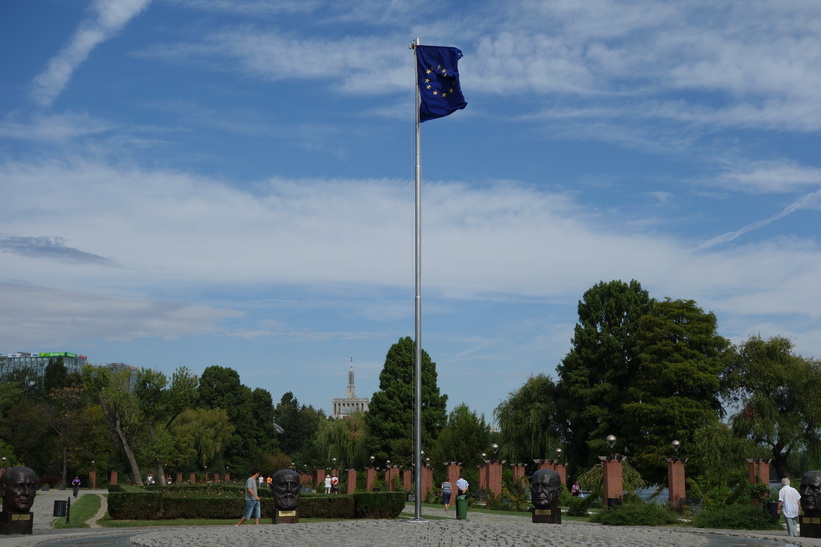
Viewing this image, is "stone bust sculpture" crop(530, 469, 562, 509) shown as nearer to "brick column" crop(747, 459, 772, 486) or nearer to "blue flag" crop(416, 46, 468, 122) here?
"blue flag" crop(416, 46, 468, 122)

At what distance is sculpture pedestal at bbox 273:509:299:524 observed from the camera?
2295 cm

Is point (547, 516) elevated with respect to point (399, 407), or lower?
lower

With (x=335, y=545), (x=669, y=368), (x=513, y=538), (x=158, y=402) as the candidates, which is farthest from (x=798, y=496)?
(x=158, y=402)

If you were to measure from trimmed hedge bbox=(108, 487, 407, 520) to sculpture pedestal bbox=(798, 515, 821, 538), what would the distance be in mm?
14211

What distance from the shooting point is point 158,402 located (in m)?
54.9

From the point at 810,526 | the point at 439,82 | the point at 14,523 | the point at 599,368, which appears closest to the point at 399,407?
the point at 599,368

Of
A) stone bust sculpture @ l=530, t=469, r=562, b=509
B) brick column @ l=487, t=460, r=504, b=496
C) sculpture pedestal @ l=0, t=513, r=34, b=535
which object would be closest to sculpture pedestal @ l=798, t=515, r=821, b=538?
stone bust sculpture @ l=530, t=469, r=562, b=509

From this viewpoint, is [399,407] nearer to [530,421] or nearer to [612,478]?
[530,421]

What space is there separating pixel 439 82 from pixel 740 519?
1569 centimetres

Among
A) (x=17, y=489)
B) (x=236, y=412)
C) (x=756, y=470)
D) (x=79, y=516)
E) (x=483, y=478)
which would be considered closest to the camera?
(x=17, y=489)

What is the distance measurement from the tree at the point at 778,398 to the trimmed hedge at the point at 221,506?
23.3 metres

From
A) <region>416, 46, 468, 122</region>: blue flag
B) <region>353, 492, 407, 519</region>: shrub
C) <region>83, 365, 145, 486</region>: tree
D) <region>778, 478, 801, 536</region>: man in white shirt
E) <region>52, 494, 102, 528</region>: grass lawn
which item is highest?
<region>416, 46, 468, 122</region>: blue flag

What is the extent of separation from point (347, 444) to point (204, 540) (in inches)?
2254

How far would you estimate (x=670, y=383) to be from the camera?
48.3 m
